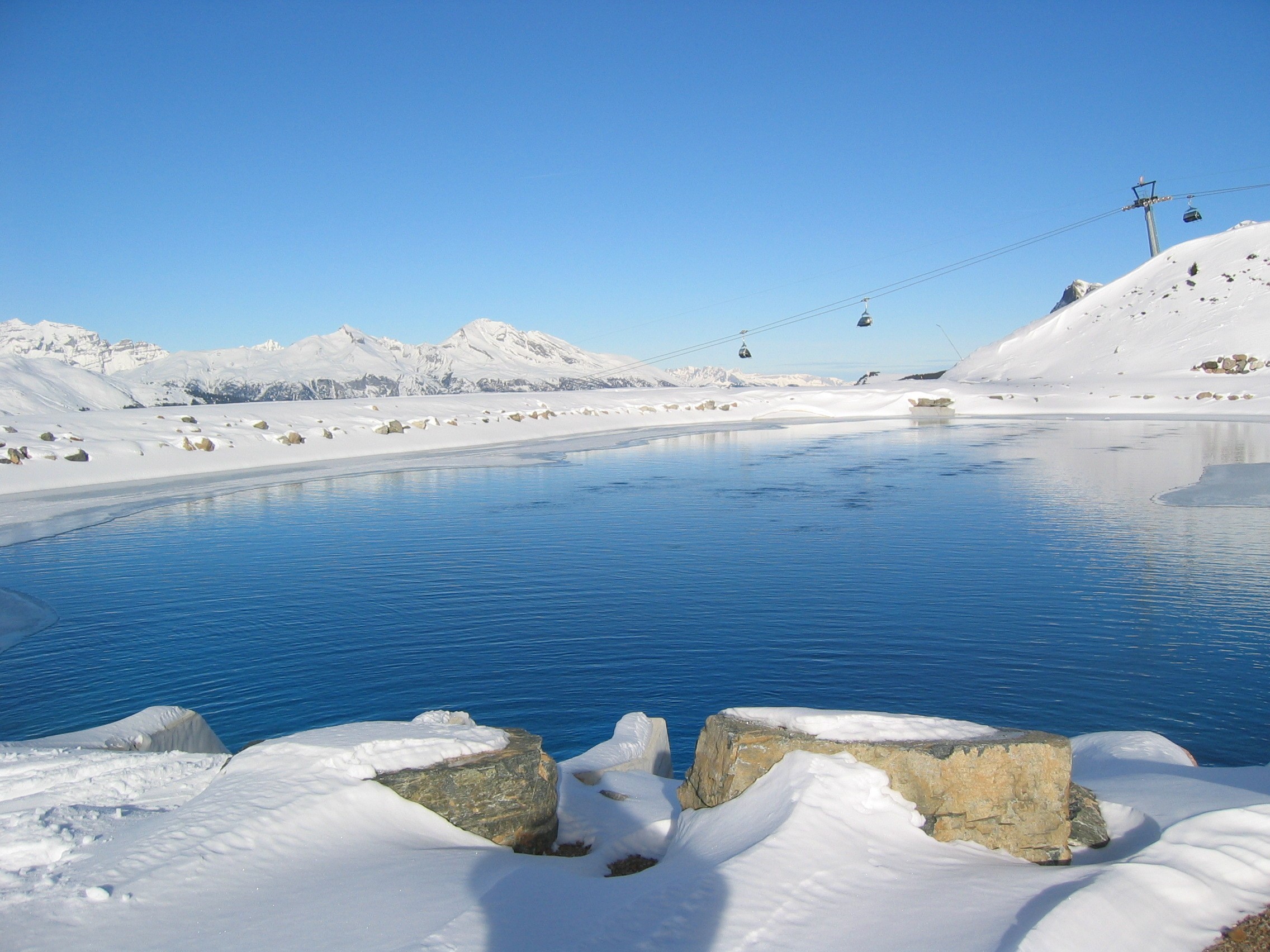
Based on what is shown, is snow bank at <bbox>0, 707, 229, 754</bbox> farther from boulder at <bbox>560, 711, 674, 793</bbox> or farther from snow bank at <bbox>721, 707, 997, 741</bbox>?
snow bank at <bbox>721, 707, 997, 741</bbox>

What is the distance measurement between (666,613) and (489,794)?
18.4 ft

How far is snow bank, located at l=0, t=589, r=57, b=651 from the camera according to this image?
975 cm

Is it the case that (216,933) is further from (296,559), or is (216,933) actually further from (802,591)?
(296,559)

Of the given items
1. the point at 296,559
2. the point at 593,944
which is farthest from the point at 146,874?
the point at 296,559

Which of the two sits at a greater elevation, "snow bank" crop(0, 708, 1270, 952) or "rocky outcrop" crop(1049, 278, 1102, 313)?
"rocky outcrop" crop(1049, 278, 1102, 313)

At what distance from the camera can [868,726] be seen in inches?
186

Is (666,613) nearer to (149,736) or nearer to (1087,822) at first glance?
(149,736)

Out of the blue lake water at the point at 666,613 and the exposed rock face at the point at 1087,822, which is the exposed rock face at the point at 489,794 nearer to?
the blue lake water at the point at 666,613

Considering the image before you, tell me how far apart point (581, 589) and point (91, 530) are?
447 inches

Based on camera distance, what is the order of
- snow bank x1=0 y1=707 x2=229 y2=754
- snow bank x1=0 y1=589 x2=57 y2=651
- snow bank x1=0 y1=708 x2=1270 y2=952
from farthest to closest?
snow bank x1=0 y1=589 x2=57 y2=651
snow bank x1=0 y1=707 x2=229 y2=754
snow bank x1=0 y1=708 x2=1270 y2=952

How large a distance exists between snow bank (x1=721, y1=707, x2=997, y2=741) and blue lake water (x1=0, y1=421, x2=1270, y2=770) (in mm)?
2025

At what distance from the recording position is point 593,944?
353 cm

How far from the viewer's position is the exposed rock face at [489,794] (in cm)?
456

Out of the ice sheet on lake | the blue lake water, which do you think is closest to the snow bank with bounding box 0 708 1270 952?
the blue lake water
